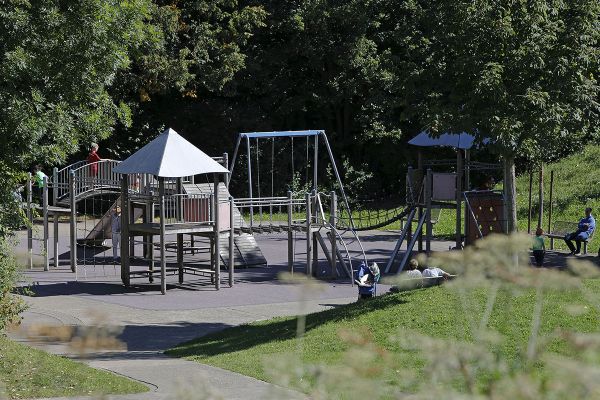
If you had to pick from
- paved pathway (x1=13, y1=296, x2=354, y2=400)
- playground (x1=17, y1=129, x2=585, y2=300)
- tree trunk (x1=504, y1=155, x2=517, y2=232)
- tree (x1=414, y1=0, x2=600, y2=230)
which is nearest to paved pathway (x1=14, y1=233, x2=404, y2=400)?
paved pathway (x1=13, y1=296, x2=354, y2=400)

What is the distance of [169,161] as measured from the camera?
21.8m

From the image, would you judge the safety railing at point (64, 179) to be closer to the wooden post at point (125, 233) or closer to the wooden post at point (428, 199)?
the wooden post at point (125, 233)

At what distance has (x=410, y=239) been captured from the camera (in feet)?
82.5

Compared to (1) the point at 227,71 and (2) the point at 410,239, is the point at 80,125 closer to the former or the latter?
(2) the point at 410,239

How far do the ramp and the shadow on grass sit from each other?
856cm

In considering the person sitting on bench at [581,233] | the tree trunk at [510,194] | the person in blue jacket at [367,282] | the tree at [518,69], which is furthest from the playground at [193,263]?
the tree at [518,69]

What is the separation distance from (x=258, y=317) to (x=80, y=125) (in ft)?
16.2

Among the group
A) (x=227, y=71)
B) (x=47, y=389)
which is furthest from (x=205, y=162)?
(x=227, y=71)

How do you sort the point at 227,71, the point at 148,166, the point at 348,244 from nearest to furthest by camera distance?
the point at 148,166 < the point at 348,244 < the point at 227,71

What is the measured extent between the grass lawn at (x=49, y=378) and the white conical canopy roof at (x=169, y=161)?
27.0 ft

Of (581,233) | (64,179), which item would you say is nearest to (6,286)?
(581,233)

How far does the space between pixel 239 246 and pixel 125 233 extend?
397 centimetres

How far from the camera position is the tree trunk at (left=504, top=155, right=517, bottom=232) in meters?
17.3

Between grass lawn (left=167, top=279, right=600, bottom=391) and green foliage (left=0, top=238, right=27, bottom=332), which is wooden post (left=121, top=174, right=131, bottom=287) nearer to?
grass lawn (left=167, top=279, right=600, bottom=391)
